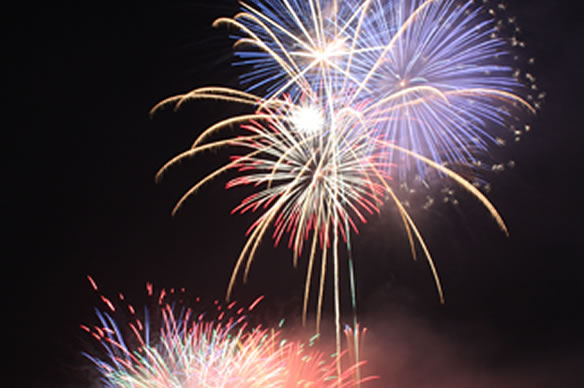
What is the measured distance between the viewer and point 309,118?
973 cm

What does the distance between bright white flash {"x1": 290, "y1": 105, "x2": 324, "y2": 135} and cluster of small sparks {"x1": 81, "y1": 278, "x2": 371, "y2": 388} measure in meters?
5.97

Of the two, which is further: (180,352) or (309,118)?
(180,352)

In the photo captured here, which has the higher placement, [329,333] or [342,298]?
[342,298]

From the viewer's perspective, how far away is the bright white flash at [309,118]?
31.8 ft

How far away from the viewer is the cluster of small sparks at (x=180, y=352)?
456 inches

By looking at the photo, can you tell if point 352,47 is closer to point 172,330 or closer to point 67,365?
point 172,330

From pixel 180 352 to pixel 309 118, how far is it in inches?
260

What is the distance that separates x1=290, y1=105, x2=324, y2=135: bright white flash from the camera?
9695 mm

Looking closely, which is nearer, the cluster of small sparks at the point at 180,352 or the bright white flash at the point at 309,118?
the bright white flash at the point at 309,118

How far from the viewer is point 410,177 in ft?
37.0

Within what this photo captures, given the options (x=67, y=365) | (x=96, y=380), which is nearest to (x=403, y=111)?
(x=96, y=380)

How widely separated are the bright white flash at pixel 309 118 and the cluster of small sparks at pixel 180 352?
5.97 m

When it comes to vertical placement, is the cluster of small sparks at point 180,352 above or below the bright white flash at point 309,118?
below

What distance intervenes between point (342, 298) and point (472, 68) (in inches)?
479
